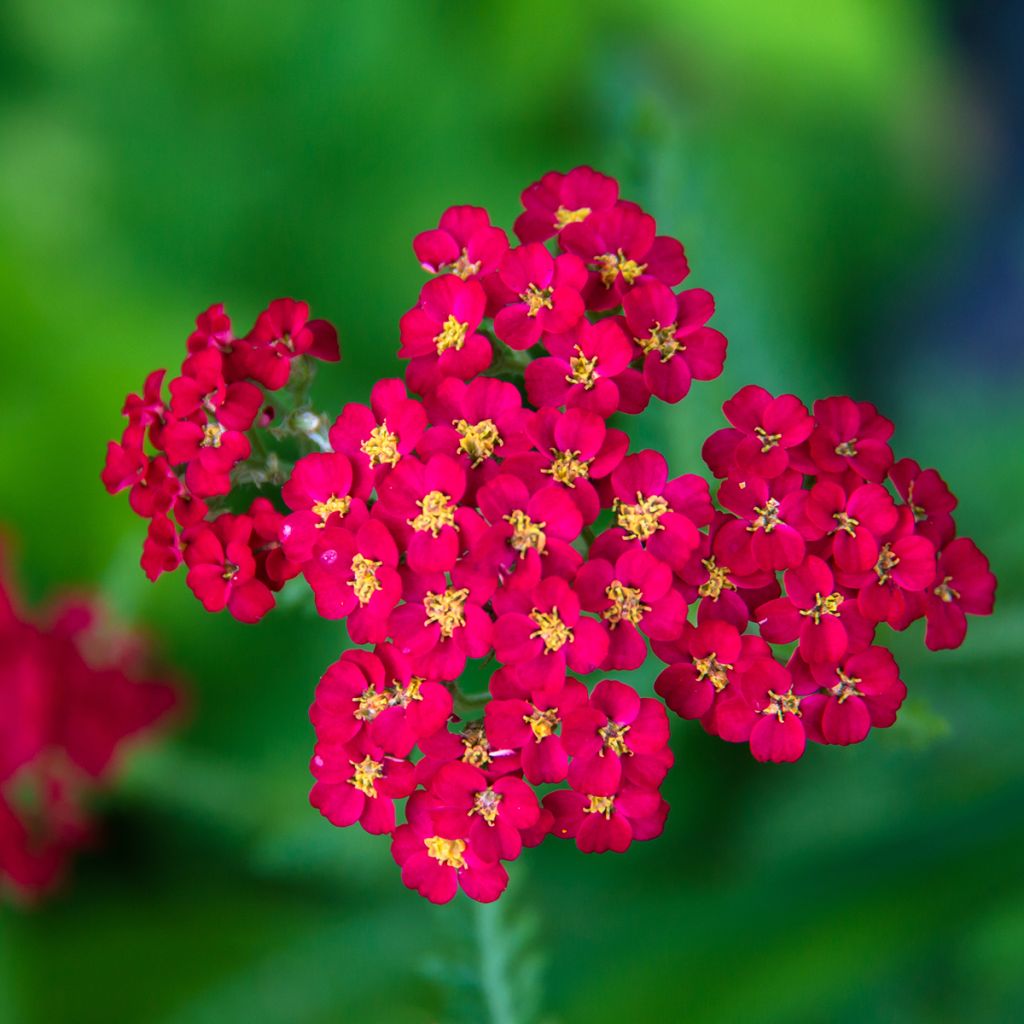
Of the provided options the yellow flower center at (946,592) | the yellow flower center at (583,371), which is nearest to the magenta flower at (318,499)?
the yellow flower center at (583,371)

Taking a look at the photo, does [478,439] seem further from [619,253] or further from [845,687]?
[845,687]

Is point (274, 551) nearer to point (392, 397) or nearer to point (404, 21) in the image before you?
point (392, 397)

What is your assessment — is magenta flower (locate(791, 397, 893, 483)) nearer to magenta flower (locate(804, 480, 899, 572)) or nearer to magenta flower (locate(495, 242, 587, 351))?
magenta flower (locate(804, 480, 899, 572))

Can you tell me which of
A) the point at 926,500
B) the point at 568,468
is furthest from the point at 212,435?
the point at 926,500

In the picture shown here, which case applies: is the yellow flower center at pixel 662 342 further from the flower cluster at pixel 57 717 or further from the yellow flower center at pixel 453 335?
the flower cluster at pixel 57 717

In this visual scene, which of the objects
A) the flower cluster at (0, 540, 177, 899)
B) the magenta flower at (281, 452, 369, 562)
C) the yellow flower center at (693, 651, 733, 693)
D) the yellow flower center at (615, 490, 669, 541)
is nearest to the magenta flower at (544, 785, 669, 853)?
the yellow flower center at (693, 651, 733, 693)

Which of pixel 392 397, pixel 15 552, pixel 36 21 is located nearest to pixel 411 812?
pixel 392 397

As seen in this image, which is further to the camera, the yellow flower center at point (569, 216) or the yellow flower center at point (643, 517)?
the yellow flower center at point (569, 216)
